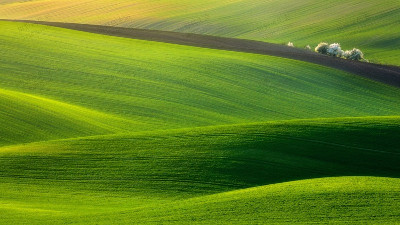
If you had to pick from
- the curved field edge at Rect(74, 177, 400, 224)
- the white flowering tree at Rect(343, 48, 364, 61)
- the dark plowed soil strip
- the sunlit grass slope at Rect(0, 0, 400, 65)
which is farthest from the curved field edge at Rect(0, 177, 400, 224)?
the sunlit grass slope at Rect(0, 0, 400, 65)

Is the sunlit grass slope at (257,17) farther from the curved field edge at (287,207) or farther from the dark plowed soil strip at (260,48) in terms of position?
the curved field edge at (287,207)

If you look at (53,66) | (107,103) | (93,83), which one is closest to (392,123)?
(107,103)

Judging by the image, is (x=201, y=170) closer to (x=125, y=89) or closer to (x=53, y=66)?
(x=125, y=89)

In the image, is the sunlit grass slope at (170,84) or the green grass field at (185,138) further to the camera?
the sunlit grass slope at (170,84)

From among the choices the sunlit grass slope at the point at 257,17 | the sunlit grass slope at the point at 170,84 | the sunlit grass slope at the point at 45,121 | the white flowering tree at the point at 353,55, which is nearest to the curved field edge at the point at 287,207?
the sunlit grass slope at the point at 45,121

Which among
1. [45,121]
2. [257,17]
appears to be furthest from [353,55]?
[45,121]

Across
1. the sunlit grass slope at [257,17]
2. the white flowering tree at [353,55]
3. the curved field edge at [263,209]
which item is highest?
the sunlit grass slope at [257,17]

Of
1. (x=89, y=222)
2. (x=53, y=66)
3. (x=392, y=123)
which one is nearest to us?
(x=89, y=222)
